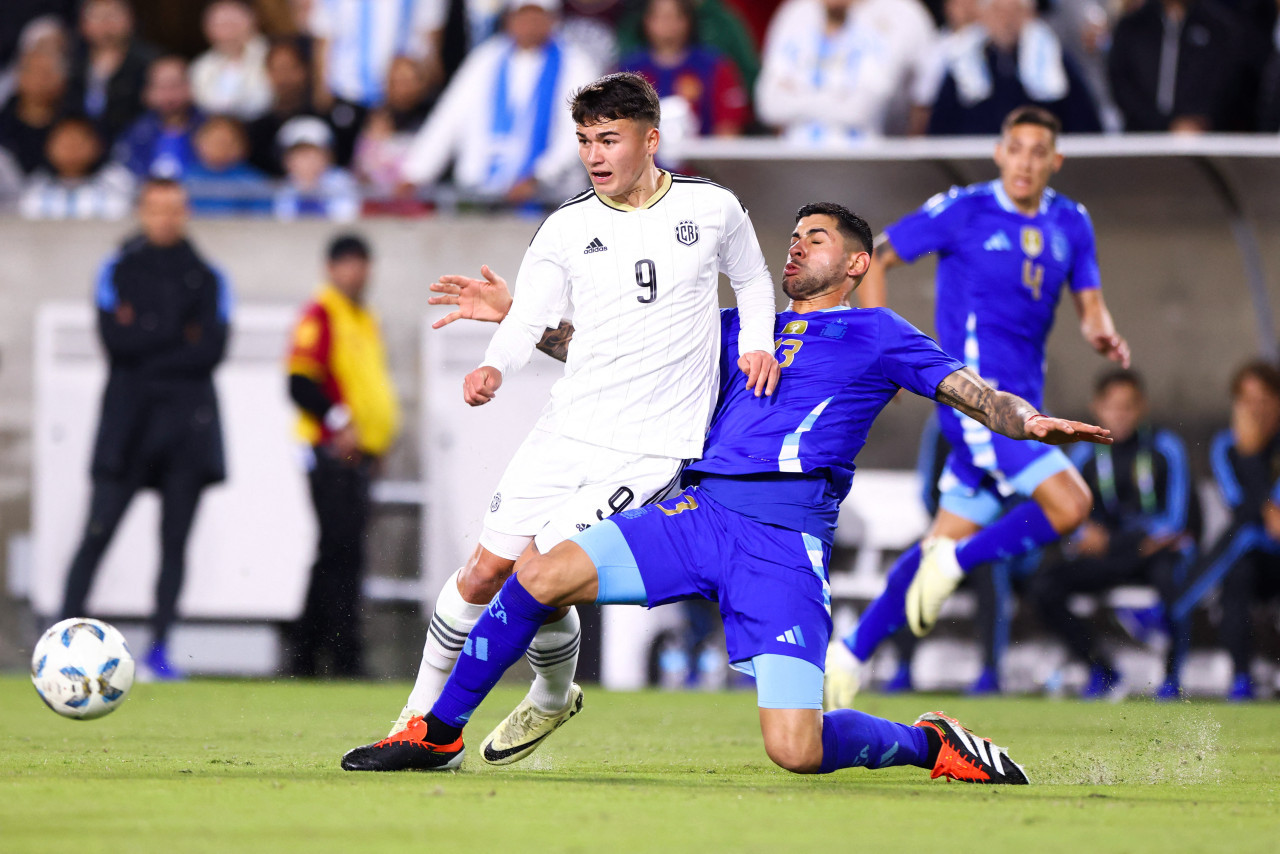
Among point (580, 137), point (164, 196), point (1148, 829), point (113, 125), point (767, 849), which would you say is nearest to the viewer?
point (767, 849)

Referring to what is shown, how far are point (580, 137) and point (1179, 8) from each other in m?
6.67

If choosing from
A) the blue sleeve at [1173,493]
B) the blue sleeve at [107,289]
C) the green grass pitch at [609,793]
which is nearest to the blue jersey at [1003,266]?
the green grass pitch at [609,793]

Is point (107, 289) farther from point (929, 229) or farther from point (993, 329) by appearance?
point (993, 329)

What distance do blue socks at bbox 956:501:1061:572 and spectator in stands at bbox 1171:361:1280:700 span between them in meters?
3.03

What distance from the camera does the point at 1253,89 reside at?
1030 cm

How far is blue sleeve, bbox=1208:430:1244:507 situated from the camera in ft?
32.1

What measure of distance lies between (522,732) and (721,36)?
6.97 metres

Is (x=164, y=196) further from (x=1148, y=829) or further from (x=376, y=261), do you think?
(x=1148, y=829)

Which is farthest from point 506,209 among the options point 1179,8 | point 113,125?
point 1179,8

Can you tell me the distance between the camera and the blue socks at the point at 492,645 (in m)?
4.84

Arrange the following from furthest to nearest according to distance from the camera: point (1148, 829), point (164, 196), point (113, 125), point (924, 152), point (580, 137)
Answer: point (113, 125) → point (164, 196) → point (924, 152) → point (580, 137) → point (1148, 829)

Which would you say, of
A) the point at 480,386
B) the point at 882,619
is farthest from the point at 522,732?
the point at 882,619

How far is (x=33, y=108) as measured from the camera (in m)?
12.3

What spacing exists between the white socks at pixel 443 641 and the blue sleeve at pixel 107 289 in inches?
218
